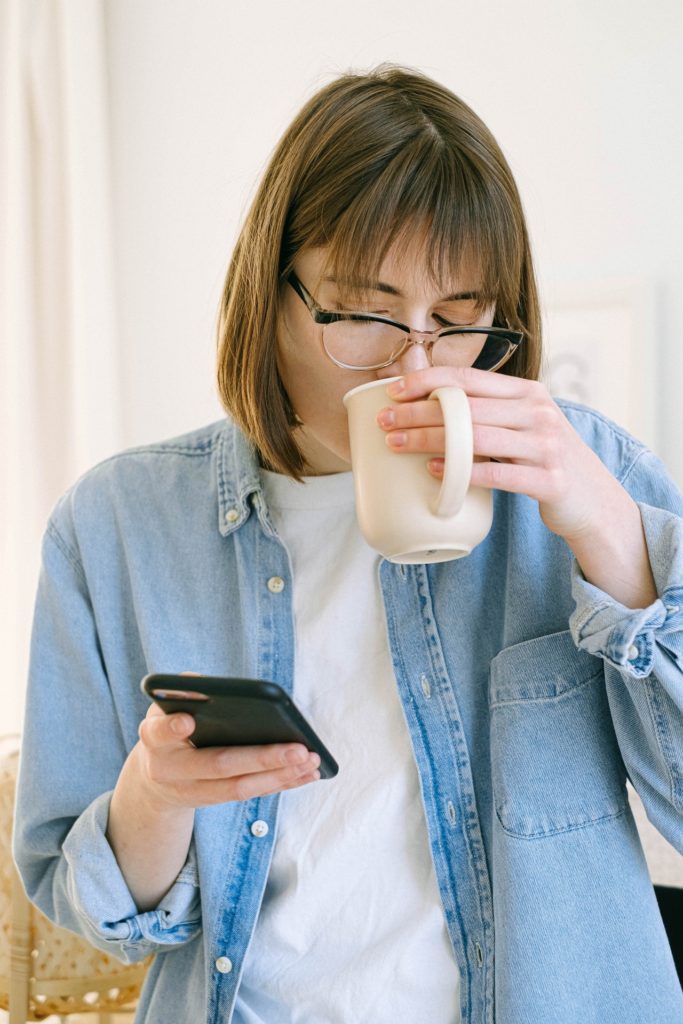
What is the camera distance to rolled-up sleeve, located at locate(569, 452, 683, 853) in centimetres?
79

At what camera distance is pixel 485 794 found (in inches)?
36.9

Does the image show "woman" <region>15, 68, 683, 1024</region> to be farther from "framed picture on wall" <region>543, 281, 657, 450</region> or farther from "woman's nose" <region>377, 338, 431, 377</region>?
"framed picture on wall" <region>543, 281, 657, 450</region>

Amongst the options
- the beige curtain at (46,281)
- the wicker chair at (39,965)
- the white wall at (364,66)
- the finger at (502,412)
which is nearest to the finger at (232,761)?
the finger at (502,412)

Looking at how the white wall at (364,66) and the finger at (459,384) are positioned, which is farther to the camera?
the white wall at (364,66)

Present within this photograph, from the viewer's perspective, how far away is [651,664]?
80 cm

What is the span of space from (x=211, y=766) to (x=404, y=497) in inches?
9.8

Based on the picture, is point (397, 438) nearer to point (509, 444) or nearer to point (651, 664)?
point (509, 444)

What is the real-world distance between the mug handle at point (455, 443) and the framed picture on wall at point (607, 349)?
1.05 metres

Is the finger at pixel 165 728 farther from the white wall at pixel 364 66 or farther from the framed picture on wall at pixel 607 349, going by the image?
the framed picture on wall at pixel 607 349

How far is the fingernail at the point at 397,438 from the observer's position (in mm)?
736

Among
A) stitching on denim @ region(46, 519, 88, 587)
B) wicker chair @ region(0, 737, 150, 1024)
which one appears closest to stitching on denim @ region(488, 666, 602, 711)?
stitching on denim @ region(46, 519, 88, 587)

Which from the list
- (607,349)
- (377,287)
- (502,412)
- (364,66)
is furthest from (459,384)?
(364,66)

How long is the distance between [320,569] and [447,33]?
52.0 inches

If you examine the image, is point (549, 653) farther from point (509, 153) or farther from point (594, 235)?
point (509, 153)
